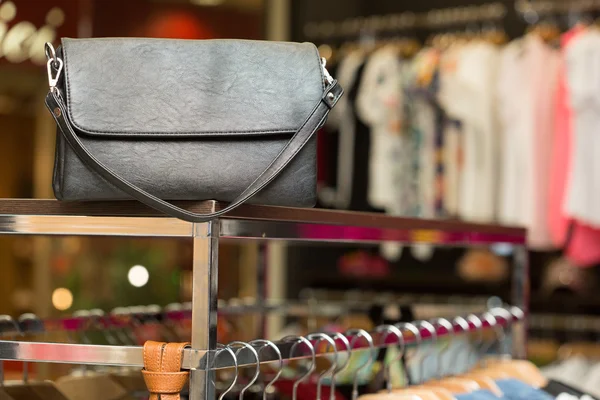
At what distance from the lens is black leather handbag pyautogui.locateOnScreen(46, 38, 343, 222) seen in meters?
1.18

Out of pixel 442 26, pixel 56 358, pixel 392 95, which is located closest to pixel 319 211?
pixel 56 358

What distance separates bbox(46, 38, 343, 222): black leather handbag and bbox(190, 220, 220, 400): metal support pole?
0.04 metres

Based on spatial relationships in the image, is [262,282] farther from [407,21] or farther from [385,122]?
[407,21]

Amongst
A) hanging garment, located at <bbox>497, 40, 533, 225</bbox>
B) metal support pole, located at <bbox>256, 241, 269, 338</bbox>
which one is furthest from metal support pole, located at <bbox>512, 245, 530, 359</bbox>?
hanging garment, located at <bbox>497, 40, 533, 225</bbox>

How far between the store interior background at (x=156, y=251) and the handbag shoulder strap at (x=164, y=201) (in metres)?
2.50

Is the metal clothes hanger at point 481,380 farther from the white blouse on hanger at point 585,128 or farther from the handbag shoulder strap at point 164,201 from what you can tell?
the white blouse on hanger at point 585,128

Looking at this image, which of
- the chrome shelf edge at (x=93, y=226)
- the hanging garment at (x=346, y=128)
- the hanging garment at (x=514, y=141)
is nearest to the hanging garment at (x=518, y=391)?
the chrome shelf edge at (x=93, y=226)

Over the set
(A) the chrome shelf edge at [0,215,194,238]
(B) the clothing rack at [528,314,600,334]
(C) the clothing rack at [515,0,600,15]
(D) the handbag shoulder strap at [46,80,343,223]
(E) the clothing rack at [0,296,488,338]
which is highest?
(C) the clothing rack at [515,0,600,15]

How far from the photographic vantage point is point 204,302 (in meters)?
1.17

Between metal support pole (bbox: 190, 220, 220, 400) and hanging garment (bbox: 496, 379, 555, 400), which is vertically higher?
metal support pole (bbox: 190, 220, 220, 400)

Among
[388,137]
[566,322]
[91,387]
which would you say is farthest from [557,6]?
[91,387]

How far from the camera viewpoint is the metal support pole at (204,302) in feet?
3.82

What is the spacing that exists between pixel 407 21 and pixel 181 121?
12.4ft

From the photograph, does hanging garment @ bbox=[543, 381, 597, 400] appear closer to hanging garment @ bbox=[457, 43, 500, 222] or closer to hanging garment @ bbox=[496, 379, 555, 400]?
hanging garment @ bbox=[496, 379, 555, 400]
